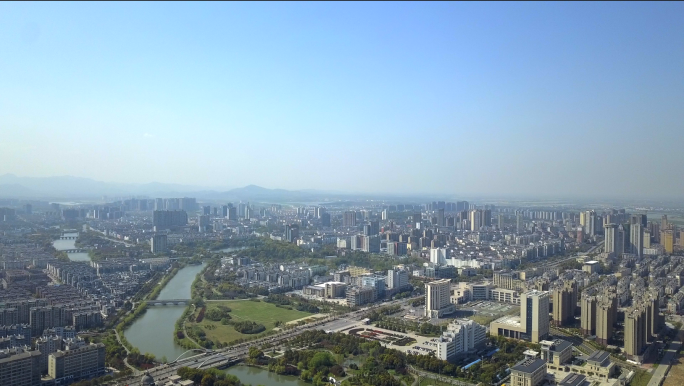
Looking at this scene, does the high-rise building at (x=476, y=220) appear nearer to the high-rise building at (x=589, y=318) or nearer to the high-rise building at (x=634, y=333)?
the high-rise building at (x=589, y=318)

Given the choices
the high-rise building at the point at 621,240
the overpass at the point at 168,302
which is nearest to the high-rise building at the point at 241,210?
the overpass at the point at 168,302

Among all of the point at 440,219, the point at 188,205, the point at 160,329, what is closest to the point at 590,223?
the point at 440,219

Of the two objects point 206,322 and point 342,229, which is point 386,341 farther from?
point 342,229

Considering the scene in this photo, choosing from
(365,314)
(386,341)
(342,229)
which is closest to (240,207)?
(342,229)

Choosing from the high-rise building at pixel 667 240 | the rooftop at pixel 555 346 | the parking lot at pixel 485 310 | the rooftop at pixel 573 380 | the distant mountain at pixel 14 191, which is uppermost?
the distant mountain at pixel 14 191

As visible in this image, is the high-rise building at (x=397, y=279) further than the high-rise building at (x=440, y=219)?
No

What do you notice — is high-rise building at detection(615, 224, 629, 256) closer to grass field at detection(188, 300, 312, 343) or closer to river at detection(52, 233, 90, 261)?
grass field at detection(188, 300, 312, 343)

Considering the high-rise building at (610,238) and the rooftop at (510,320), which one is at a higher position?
the high-rise building at (610,238)
